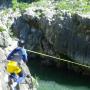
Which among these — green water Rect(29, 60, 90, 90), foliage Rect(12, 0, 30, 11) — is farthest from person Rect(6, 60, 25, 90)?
foliage Rect(12, 0, 30, 11)

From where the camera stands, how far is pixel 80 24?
32.5 m

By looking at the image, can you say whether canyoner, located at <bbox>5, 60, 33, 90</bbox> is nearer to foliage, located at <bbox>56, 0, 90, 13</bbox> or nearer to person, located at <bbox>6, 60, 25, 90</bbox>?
person, located at <bbox>6, 60, 25, 90</bbox>

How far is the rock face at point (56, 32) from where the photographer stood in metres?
32.6

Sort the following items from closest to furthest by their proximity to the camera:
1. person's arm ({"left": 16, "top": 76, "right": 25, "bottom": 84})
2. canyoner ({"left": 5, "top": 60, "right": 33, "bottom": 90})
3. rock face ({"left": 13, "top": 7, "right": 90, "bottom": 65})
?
canyoner ({"left": 5, "top": 60, "right": 33, "bottom": 90}) → person's arm ({"left": 16, "top": 76, "right": 25, "bottom": 84}) → rock face ({"left": 13, "top": 7, "right": 90, "bottom": 65})

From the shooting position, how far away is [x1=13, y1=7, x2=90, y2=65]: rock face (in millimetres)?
32562

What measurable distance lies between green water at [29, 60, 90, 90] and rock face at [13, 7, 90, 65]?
146 centimetres

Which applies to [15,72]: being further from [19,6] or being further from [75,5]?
[19,6]

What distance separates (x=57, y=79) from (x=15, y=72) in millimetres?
14047

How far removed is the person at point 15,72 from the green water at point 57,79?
9.86 metres

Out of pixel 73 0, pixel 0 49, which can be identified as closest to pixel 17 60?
pixel 0 49

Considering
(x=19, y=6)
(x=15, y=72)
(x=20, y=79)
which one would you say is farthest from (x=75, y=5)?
(x=15, y=72)

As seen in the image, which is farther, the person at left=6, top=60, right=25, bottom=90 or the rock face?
the rock face

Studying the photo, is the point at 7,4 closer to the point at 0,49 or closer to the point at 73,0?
the point at 73,0

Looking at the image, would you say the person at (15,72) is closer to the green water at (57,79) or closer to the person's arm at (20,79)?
the person's arm at (20,79)
